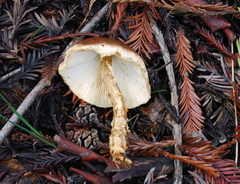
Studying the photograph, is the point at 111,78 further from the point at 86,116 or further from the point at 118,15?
the point at 118,15

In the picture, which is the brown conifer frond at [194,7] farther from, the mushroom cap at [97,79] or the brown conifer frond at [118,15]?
the mushroom cap at [97,79]

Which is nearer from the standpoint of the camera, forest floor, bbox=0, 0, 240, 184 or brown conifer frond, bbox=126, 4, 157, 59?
forest floor, bbox=0, 0, 240, 184

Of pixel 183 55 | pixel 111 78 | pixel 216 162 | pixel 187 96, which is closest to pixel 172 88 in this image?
pixel 187 96

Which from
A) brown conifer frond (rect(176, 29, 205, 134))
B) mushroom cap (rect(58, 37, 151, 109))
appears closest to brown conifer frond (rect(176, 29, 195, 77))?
brown conifer frond (rect(176, 29, 205, 134))

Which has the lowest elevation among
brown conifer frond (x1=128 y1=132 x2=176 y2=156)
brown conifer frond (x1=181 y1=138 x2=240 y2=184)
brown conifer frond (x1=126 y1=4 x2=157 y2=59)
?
brown conifer frond (x1=181 y1=138 x2=240 y2=184)

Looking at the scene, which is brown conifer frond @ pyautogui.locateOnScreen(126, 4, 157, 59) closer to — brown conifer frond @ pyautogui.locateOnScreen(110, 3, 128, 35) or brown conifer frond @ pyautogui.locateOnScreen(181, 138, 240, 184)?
brown conifer frond @ pyautogui.locateOnScreen(110, 3, 128, 35)

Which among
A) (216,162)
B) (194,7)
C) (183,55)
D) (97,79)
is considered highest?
(194,7)
